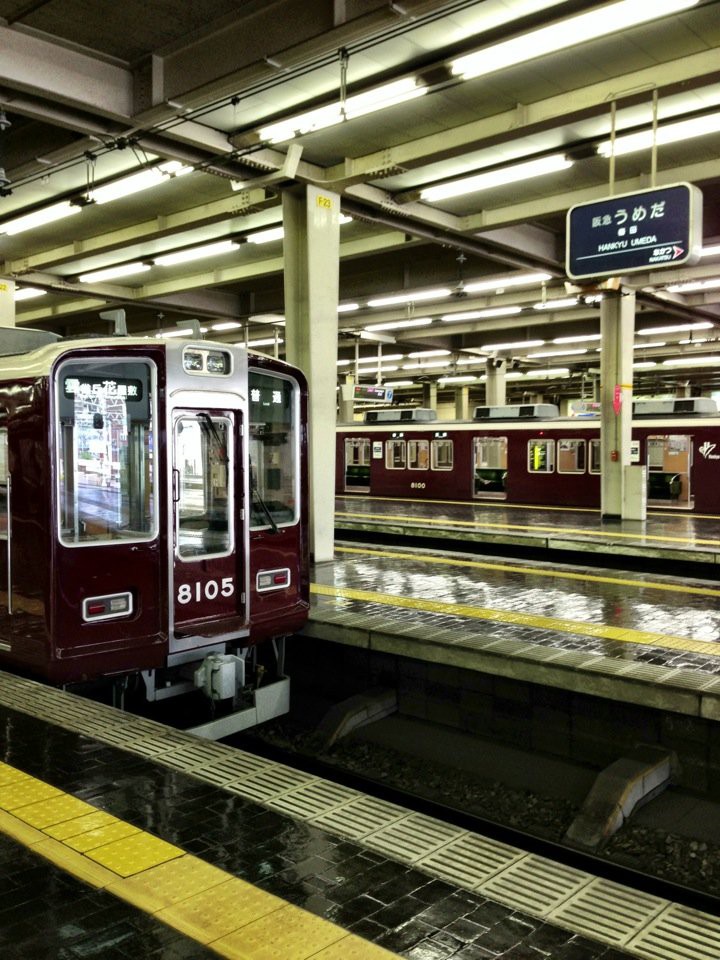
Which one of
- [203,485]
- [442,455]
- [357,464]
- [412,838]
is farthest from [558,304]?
[412,838]

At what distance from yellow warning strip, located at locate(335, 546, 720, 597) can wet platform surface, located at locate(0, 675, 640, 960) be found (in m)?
6.45

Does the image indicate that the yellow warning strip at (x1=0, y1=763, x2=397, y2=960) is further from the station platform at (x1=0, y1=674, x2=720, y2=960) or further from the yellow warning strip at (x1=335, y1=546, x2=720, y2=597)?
the yellow warning strip at (x1=335, y1=546, x2=720, y2=597)

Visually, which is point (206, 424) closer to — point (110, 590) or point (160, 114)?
point (110, 590)

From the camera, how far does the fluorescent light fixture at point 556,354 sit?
2628 centimetres

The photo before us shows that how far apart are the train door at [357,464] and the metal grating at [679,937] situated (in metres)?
20.0

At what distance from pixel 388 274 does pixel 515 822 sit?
527 inches

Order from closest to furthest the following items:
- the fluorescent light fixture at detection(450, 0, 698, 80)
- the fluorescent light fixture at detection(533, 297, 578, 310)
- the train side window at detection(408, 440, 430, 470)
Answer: the fluorescent light fixture at detection(450, 0, 698, 80) → the fluorescent light fixture at detection(533, 297, 578, 310) → the train side window at detection(408, 440, 430, 470)

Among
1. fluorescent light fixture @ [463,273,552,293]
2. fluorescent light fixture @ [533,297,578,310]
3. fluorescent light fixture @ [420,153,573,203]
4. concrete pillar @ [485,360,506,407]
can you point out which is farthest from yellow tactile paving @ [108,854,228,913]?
concrete pillar @ [485,360,506,407]

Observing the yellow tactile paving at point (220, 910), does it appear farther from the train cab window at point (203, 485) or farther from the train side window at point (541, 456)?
the train side window at point (541, 456)

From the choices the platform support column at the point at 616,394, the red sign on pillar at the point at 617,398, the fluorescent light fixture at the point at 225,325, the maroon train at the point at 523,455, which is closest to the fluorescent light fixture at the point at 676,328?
the maroon train at the point at 523,455

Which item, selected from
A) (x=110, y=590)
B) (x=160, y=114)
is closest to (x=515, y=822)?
(x=110, y=590)

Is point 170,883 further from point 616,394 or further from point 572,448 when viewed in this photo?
point 572,448

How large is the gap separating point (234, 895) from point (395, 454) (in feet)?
63.5

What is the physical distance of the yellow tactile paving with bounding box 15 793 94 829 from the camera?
3854 mm
